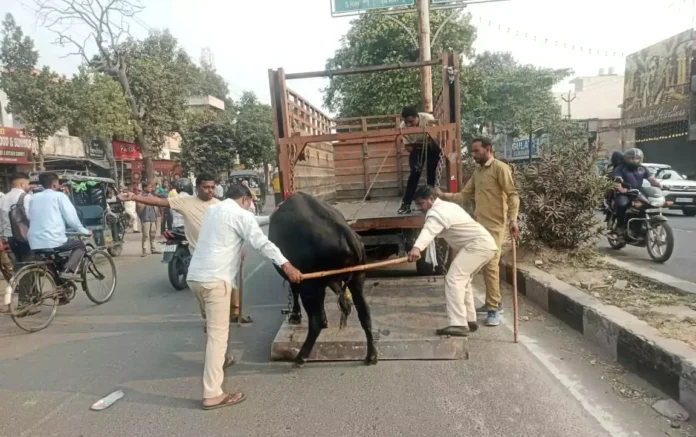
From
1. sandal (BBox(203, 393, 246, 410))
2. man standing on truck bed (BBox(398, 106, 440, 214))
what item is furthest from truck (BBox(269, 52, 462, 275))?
sandal (BBox(203, 393, 246, 410))

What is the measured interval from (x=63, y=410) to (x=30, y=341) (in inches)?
83.9

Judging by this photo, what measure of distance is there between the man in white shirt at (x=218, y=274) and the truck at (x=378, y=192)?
0.84 metres

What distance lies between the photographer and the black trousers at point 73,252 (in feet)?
20.2

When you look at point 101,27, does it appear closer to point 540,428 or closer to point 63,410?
point 63,410

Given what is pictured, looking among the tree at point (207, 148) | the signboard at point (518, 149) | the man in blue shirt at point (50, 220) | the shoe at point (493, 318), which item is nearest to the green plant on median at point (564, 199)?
the shoe at point (493, 318)

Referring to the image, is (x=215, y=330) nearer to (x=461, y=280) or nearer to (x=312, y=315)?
(x=312, y=315)

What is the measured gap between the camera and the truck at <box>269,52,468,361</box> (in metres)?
4.26

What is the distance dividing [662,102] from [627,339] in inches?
975

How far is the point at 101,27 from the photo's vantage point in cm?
1880

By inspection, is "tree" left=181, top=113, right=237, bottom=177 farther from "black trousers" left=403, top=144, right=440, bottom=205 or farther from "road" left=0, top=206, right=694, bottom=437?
"road" left=0, top=206, right=694, bottom=437

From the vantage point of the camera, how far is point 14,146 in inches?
735

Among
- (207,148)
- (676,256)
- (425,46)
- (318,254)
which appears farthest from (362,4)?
(207,148)

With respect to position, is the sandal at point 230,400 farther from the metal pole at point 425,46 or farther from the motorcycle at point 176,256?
the metal pole at point 425,46

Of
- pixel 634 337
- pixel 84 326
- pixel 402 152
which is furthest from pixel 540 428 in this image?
pixel 402 152
